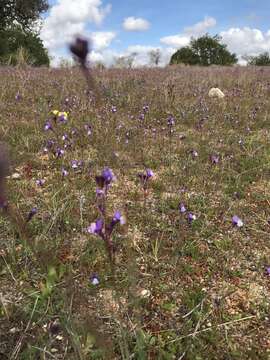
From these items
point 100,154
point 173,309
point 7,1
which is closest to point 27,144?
point 100,154

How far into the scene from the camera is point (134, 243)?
9.27 feet

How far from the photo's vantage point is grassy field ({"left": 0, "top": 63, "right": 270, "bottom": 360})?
2.01 m

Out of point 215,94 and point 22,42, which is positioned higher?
point 22,42

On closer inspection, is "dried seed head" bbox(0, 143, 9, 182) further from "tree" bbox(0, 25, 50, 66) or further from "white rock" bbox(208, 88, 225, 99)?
"tree" bbox(0, 25, 50, 66)

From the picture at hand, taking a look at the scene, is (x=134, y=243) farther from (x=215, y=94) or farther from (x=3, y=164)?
(x=215, y=94)

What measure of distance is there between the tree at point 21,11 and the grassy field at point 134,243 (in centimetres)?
2373

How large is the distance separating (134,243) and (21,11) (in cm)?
2801

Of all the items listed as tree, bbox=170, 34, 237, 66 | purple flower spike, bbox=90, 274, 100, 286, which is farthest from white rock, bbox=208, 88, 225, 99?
tree, bbox=170, 34, 237, 66

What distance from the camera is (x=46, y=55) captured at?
101 ft

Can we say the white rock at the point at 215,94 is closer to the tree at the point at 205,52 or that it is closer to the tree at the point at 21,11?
the tree at the point at 21,11

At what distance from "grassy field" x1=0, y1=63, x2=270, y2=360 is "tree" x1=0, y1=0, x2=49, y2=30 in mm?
23733

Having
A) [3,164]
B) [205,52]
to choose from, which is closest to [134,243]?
[3,164]

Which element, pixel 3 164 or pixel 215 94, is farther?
pixel 215 94

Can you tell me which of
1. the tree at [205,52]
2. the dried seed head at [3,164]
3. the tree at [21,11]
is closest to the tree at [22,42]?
the tree at [21,11]
